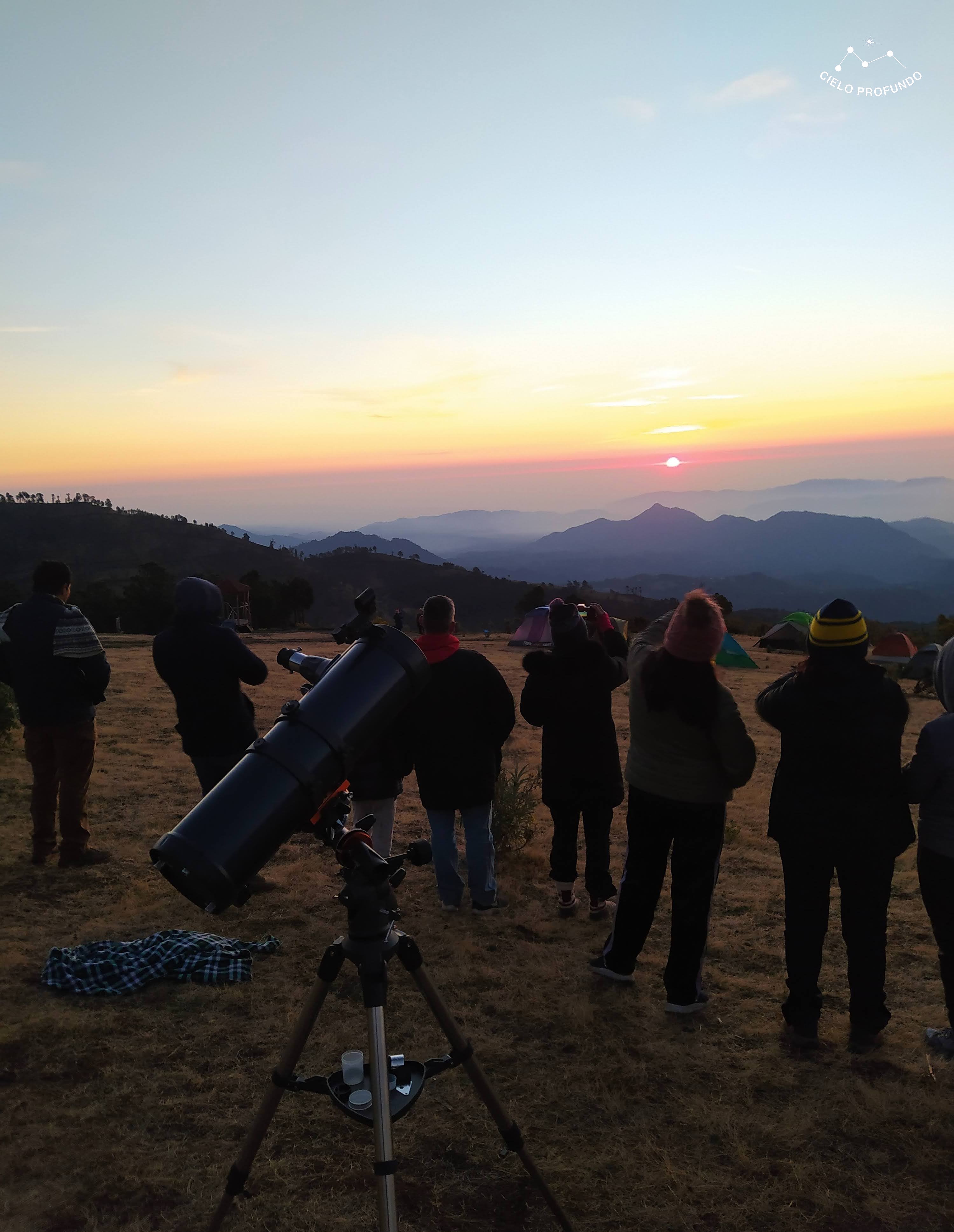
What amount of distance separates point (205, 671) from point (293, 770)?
3.35 m

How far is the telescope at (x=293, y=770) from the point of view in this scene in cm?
215

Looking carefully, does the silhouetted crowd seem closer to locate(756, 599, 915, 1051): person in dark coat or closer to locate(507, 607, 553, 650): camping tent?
locate(756, 599, 915, 1051): person in dark coat

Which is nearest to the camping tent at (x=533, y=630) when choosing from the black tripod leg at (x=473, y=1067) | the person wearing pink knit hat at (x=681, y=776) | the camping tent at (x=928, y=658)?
the camping tent at (x=928, y=658)

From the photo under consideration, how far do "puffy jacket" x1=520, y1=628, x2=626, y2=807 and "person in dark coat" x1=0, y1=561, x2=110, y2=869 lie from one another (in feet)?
10.4

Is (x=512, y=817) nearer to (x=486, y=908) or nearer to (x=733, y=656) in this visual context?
(x=486, y=908)

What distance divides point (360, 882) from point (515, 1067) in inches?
85.9

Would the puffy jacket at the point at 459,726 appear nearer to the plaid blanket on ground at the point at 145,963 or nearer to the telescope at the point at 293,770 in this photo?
the plaid blanket on ground at the point at 145,963

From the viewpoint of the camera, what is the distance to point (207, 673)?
5281 mm

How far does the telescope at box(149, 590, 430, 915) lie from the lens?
84.5 inches

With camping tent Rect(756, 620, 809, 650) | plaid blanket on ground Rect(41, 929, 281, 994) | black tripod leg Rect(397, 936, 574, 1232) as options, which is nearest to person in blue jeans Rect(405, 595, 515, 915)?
plaid blanket on ground Rect(41, 929, 281, 994)

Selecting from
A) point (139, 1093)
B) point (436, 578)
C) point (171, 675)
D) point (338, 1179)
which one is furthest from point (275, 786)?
point (436, 578)

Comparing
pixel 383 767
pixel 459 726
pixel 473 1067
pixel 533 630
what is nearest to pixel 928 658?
pixel 459 726

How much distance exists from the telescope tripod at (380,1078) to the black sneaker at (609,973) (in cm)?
186

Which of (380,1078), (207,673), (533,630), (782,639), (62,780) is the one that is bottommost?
(782,639)
